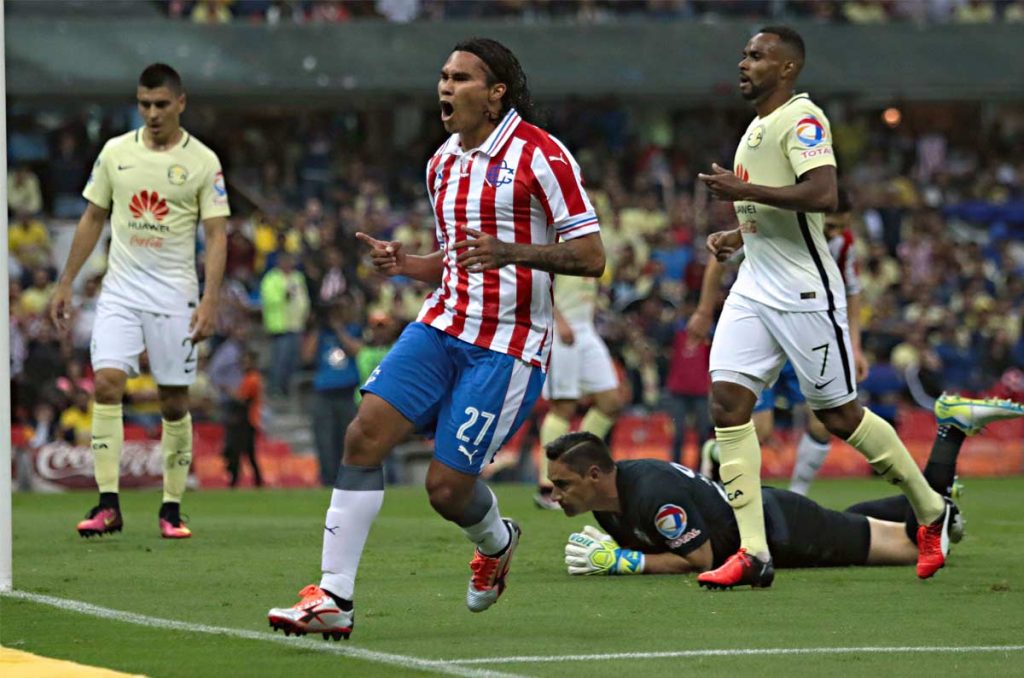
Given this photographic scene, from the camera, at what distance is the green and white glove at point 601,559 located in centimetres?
938

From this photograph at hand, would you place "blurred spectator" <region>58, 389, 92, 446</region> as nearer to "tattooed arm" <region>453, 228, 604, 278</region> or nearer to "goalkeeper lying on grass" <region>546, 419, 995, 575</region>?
"goalkeeper lying on grass" <region>546, 419, 995, 575</region>

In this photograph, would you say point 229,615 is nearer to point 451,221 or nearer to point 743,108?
point 451,221

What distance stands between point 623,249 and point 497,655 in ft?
64.6

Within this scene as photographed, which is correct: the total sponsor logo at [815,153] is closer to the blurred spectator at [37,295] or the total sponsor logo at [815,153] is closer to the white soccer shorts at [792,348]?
the white soccer shorts at [792,348]

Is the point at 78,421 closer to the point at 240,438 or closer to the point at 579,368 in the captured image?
the point at 240,438

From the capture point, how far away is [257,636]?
7109 millimetres

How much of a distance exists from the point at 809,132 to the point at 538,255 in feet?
8.19

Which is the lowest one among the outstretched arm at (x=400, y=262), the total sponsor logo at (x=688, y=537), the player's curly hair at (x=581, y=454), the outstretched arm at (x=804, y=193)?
the total sponsor logo at (x=688, y=537)

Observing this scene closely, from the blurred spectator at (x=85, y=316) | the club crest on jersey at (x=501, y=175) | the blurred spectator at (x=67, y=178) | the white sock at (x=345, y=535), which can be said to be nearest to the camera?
the white sock at (x=345, y=535)

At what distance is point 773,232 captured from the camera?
919 cm

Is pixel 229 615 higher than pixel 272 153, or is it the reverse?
pixel 272 153

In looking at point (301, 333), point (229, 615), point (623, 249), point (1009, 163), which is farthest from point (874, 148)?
point (229, 615)

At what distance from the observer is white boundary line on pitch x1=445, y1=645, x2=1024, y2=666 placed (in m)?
6.53

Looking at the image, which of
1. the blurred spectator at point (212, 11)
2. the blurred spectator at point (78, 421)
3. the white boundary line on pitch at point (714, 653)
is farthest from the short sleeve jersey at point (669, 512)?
the blurred spectator at point (212, 11)
